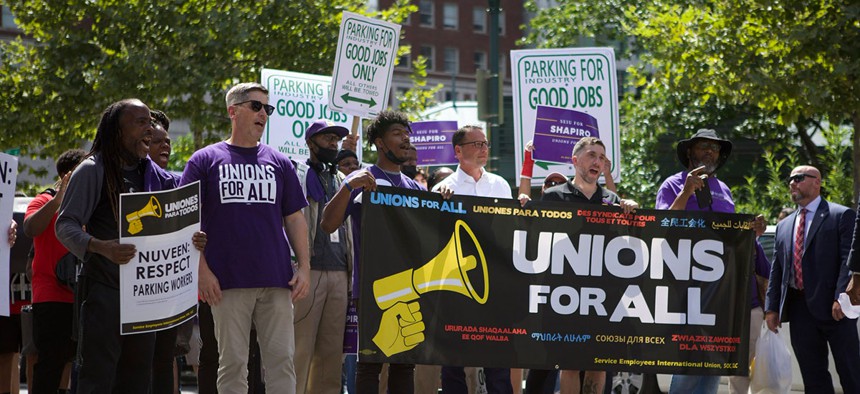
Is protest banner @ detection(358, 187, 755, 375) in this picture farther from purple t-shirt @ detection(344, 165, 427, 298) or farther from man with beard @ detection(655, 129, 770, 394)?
man with beard @ detection(655, 129, 770, 394)

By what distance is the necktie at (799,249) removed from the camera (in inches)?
359

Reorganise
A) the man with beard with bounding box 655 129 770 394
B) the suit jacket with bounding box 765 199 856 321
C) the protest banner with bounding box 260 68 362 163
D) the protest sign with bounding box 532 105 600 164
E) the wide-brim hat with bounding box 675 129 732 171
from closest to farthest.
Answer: the man with beard with bounding box 655 129 770 394
the suit jacket with bounding box 765 199 856 321
the wide-brim hat with bounding box 675 129 732 171
the protest sign with bounding box 532 105 600 164
the protest banner with bounding box 260 68 362 163

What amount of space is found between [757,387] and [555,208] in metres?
2.18

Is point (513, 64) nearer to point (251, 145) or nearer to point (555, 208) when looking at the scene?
point (555, 208)

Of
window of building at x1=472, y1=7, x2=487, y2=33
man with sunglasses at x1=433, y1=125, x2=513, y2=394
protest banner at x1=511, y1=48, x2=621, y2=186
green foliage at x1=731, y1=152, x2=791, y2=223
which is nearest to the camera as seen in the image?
man with sunglasses at x1=433, y1=125, x2=513, y2=394

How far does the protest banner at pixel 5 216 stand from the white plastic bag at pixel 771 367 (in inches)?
200

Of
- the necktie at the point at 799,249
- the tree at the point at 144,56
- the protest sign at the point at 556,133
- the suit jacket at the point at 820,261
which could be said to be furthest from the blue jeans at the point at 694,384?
the tree at the point at 144,56

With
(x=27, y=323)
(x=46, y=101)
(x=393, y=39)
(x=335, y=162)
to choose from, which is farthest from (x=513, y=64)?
(x=46, y=101)

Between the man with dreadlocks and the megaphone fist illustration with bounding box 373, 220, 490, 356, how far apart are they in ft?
5.21

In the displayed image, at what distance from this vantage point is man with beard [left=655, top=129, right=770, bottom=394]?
846cm

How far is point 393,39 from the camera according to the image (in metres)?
11.2

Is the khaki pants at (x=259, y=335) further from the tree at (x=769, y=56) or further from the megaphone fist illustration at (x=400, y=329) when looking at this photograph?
the tree at (x=769, y=56)

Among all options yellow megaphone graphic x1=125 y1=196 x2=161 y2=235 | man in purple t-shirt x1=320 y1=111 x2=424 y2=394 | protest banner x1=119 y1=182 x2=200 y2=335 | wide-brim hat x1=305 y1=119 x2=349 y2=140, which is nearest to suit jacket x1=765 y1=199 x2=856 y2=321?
man in purple t-shirt x1=320 y1=111 x2=424 y2=394

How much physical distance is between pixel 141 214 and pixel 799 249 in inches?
197
